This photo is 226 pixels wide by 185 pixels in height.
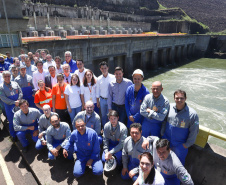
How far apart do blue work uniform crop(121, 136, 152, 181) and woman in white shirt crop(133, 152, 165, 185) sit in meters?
0.60

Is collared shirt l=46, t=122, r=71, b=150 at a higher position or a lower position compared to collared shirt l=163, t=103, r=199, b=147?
lower

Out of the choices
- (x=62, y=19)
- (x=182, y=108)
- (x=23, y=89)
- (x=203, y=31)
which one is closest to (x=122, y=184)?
(x=182, y=108)

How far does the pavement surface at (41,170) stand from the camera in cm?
354

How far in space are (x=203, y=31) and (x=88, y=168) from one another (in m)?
63.8

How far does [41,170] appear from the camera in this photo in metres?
3.84

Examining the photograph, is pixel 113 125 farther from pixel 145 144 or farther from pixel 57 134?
pixel 57 134

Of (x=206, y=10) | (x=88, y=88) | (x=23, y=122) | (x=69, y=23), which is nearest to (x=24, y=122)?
(x=23, y=122)

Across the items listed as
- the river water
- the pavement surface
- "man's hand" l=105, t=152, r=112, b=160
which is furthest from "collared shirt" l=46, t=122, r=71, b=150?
the river water

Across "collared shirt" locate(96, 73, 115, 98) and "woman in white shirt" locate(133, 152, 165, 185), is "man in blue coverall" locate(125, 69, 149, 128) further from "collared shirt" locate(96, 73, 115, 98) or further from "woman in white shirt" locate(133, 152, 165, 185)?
"woman in white shirt" locate(133, 152, 165, 185)

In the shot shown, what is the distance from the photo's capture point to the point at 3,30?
466 inches

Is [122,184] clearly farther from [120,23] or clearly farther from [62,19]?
[120,23]

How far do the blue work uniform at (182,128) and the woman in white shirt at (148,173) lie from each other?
89 centimetres

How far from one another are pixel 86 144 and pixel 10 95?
3103mm

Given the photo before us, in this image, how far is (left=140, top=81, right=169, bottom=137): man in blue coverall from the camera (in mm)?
3344
